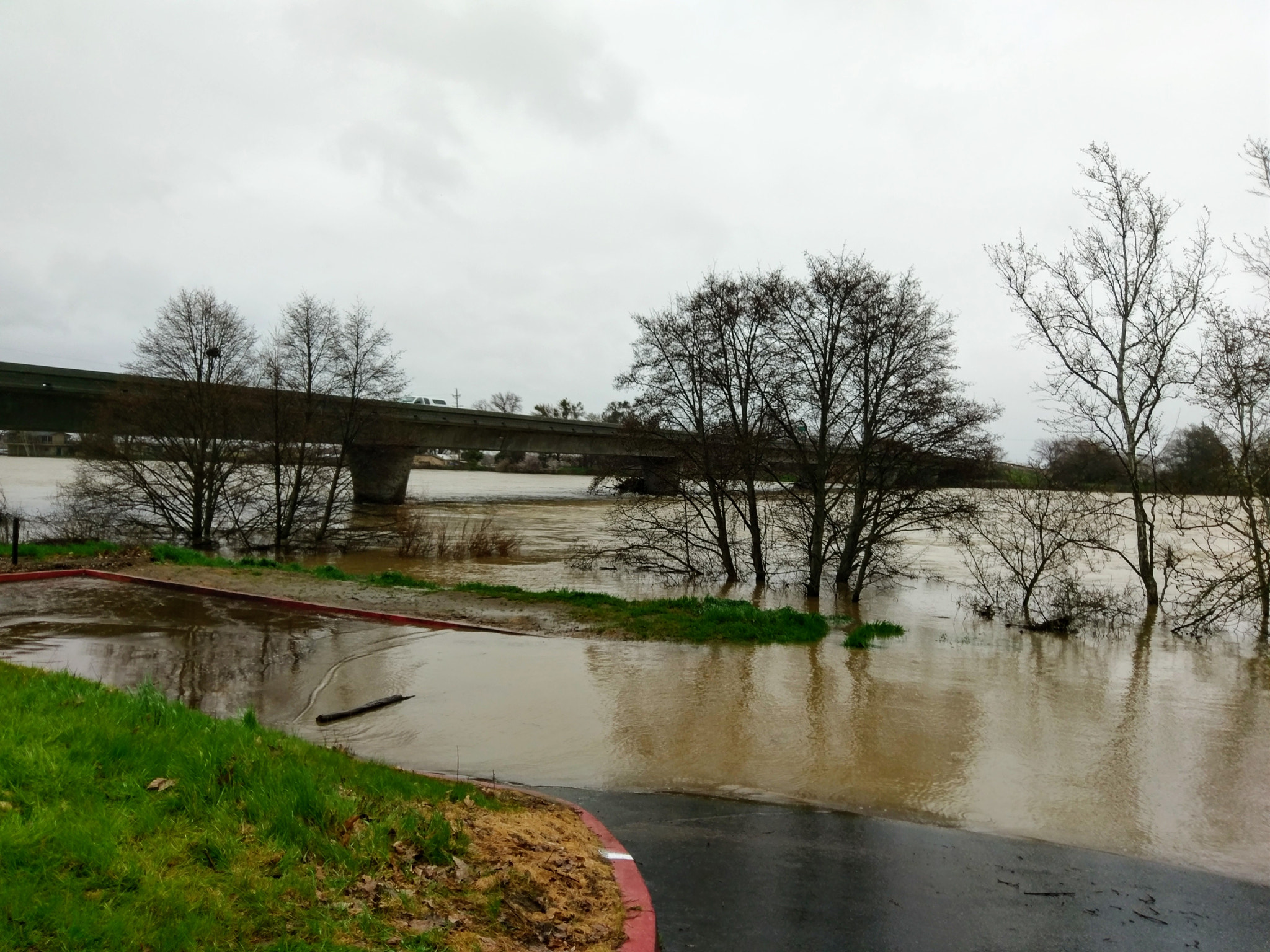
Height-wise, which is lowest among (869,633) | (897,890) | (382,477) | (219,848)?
(897,890)

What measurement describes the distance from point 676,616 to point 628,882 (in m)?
10.4

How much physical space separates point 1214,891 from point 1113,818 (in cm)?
134

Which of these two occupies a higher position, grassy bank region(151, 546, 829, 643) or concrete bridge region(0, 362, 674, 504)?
concrete bridge region(0, 362, 674, 504)

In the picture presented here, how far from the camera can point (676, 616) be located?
15250mm

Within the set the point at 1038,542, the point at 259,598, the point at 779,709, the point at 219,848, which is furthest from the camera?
the point at 1038,542

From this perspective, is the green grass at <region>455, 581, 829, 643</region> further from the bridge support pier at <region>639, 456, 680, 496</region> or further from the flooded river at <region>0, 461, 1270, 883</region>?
the bridge support pier at <region>639, 456, 680, 496</region>

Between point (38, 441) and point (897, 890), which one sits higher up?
point (38, 441)

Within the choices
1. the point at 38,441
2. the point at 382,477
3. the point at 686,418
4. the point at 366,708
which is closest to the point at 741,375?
the point at 686,418

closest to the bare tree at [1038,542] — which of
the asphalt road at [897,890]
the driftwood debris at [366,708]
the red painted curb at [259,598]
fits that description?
the red painted curb at [259,598]

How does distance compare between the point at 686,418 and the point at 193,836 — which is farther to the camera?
the point at 686,418

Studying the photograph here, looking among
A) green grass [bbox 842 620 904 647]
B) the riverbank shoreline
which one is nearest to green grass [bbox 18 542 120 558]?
the riverbank shoreline

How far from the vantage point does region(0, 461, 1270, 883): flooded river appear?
7.18 metres

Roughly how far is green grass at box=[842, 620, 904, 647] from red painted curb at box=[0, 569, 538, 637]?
5153mm

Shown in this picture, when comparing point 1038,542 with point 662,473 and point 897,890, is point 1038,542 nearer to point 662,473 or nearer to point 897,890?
point 662,473
